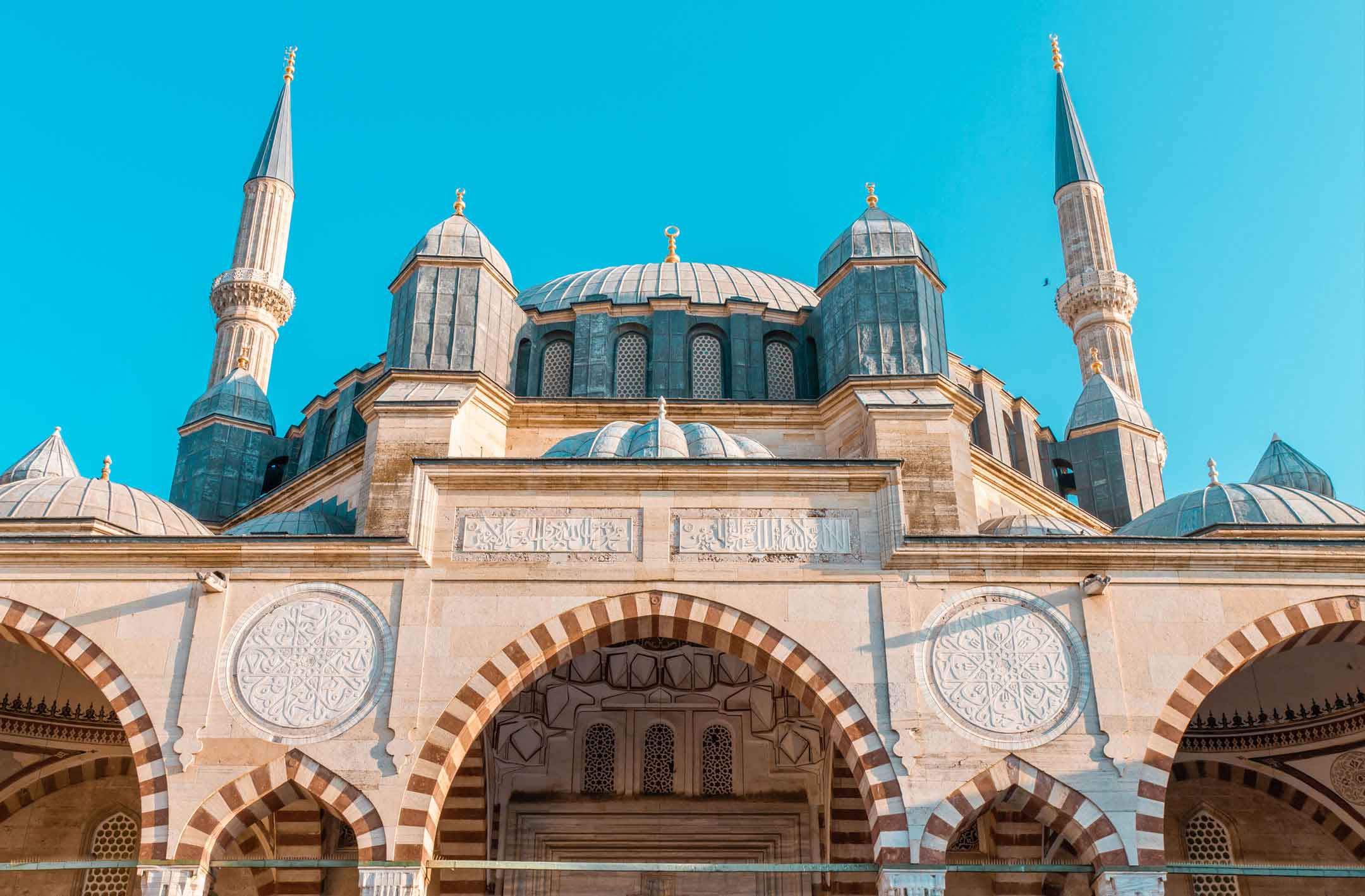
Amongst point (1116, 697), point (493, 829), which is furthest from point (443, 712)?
point (1116, 697)

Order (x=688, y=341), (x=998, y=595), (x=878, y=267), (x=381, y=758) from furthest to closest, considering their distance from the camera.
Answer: (x=688, y=341) → (x=878, y=267) → (x=998, y=595) → (x=381, y=758)

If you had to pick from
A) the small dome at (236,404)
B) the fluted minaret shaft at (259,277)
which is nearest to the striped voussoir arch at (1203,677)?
the small dome at (236,404)

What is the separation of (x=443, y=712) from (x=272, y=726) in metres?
1.29

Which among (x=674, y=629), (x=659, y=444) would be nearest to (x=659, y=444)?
(x=659, y=444)

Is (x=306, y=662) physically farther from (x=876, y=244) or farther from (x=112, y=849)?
Result: (x=876, y=244)

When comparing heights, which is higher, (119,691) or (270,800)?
(119,691)

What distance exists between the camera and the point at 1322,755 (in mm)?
12664

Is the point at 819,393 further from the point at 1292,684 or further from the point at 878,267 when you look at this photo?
the point at 1292,684

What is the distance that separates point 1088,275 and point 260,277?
1332 centimetres

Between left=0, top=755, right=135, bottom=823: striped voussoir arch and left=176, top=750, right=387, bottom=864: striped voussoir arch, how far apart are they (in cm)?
381

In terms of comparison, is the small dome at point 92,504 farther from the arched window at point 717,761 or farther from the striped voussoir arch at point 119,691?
the arched window at point 717,761

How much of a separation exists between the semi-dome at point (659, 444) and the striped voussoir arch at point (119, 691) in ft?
12.3

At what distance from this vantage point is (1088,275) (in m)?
21.2

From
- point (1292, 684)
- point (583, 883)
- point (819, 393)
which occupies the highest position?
point (819, 393)
